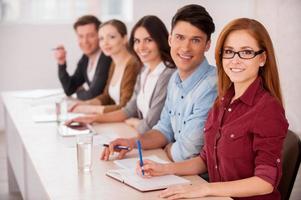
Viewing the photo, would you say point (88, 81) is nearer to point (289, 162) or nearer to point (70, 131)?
point (70, 131)

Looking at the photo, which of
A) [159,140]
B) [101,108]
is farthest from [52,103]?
[159,140]

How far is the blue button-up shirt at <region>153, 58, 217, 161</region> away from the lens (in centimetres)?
223

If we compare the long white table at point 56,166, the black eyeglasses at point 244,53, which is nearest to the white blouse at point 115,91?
the long white table at point 56,166

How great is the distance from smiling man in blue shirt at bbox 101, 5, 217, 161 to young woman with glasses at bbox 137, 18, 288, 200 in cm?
18

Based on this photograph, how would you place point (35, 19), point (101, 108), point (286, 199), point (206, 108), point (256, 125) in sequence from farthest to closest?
1. point (35, 19)
2. point (101, 108)
3. point (206, 108)
4. point (286, 199)
5. point (256, 125)

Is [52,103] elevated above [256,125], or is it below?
below

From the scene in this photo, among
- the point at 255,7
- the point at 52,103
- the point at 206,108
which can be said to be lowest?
the point at 52,103

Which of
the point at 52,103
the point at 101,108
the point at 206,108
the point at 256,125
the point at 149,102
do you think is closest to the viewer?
the point at 256,125

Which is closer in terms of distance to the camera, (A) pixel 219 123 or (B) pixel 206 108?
(A) pixel 219 123

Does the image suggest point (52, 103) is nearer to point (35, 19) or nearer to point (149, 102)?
point (149, 102)

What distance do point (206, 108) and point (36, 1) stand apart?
371cm

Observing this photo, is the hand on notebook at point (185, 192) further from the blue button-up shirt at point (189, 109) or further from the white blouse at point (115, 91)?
the white blouse at point (115, 91)

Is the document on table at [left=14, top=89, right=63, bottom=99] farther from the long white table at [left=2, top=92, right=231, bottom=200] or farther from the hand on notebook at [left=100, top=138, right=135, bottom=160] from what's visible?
the hand on notebook at [left=100, top=138, right=135, bottom=160]

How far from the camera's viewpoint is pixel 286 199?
6.50ft
